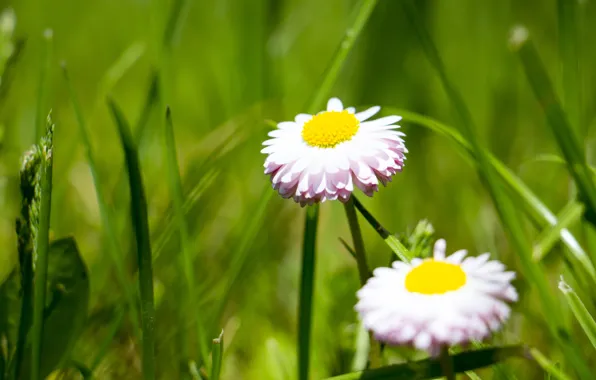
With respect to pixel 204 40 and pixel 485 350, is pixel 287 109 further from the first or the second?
pixel 485 350

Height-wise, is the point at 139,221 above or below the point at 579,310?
above

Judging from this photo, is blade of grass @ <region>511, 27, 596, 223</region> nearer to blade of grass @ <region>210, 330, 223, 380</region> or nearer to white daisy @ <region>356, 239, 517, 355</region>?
white daisy @ <region>356, 239, 517, 355</region>

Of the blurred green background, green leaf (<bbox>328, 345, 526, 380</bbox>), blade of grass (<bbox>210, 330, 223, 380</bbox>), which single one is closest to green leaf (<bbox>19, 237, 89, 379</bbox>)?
the blurred green background

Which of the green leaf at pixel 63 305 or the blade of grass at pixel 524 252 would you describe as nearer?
the blade of grass at pixel 524 252

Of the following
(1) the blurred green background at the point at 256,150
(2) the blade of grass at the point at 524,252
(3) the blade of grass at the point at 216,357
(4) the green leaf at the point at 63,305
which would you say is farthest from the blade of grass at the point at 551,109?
(4) the green leaf at the point at 63,305

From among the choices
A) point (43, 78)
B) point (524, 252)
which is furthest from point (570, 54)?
point (43, 78)

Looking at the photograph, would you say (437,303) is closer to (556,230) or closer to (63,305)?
(556,230)

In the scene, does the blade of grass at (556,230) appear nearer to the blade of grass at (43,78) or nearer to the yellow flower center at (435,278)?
the yellow flower center at (435,278)
